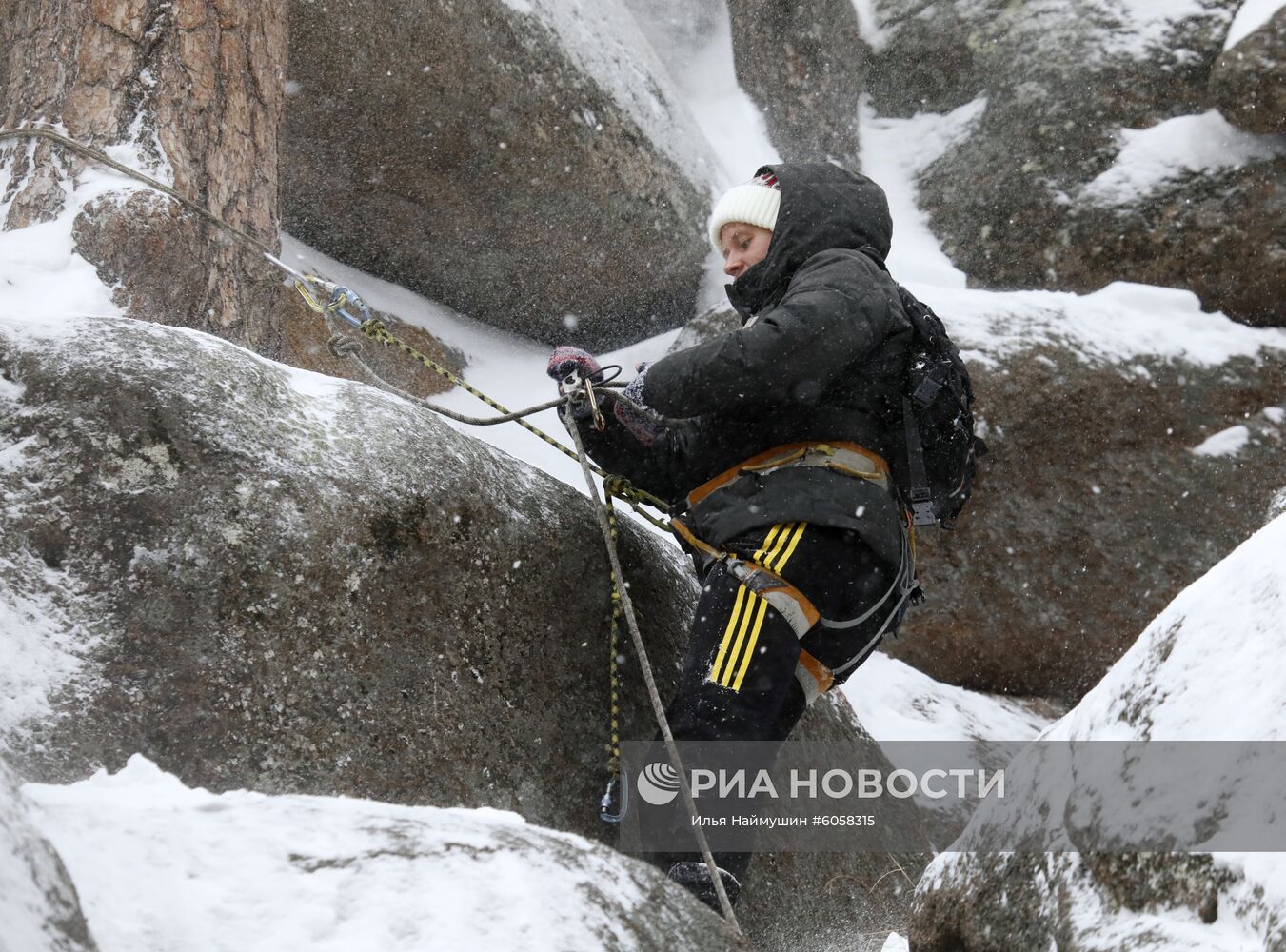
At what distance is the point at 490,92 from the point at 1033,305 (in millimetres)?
3611

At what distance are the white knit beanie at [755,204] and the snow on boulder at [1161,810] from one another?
1.78 metres

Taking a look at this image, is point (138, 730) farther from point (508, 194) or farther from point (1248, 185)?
point (1248, 185)

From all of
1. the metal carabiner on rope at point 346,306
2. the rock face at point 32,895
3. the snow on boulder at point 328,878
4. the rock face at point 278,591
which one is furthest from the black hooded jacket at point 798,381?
the rock face at point 32,895

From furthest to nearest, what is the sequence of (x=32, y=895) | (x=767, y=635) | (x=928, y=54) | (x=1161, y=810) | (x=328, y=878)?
(x=928, y=54) → (x=767, y=635) → (x=1161, y=810) → (x=328, y=878) → (x=32, y=895)

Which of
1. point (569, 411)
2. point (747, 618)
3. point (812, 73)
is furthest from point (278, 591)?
point (812, 73)

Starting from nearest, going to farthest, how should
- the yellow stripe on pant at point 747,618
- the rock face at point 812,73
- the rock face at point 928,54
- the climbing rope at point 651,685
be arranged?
the climbing rope at point 651,685
the yellow stripe on pant at point 747,618
the rock face at point 928,54
the rock face at point 812,73

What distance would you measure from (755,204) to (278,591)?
1834mm

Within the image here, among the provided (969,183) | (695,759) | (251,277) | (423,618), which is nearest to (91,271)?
(251,277)

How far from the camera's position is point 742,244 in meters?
3.55

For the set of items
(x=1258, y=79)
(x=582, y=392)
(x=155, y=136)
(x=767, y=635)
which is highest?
(x=155, y=136)

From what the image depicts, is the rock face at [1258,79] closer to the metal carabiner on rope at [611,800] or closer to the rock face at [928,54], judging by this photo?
the rock face at [928,54]

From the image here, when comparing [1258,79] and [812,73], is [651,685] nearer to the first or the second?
[1258,79]

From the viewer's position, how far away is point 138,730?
2.46m

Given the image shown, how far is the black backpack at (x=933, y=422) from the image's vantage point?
10.5ft
